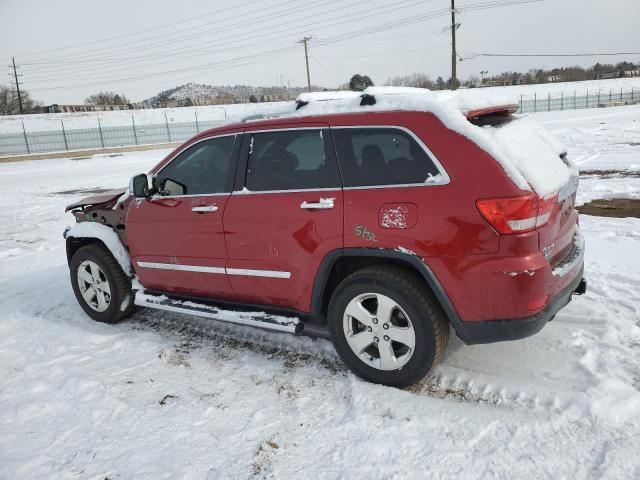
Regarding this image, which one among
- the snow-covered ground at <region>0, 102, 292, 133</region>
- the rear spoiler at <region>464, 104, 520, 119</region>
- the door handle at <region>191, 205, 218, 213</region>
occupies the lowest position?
the door handle at <region>191, 205, 218, 213</region>

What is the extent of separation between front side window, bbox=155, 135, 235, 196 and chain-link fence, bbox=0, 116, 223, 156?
3230 centimetres

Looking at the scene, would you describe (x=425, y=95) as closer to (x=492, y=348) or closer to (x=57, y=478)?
(x=492, y=348)

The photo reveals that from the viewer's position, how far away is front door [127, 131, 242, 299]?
391 centimetres

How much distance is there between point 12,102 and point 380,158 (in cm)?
9147

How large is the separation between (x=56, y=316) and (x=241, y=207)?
2.71 m

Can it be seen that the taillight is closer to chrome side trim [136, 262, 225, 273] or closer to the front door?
the front door

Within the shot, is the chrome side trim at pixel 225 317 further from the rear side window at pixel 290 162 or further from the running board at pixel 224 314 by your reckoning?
the rear side window at pixel 290 162

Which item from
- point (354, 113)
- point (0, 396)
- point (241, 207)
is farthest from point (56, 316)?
point (354, 113)

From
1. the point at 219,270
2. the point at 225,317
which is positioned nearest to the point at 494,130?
the point at 219,270

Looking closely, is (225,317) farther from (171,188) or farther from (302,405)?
(171,188)

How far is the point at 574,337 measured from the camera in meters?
3.74

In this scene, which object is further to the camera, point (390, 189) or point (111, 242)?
point (111, 242)

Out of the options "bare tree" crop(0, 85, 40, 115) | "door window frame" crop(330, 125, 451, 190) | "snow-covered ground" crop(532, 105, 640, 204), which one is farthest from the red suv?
"bare tree" crop(0, 85, 40, 115)

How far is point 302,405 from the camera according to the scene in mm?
3197
